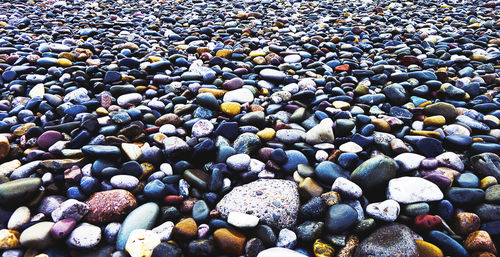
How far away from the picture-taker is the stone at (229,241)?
60.0 inches

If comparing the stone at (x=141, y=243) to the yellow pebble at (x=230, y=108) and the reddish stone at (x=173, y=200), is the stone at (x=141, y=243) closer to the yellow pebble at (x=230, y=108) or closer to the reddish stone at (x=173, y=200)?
the reddish stone at (x=173, y=200)

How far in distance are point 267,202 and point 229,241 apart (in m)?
0.33

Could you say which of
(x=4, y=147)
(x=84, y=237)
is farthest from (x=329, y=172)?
(x=4, y=147)

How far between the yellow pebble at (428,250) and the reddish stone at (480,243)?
172 mm

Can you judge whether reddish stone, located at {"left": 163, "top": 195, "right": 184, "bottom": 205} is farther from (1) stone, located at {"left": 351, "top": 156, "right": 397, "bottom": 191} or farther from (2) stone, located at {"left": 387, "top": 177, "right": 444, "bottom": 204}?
(2) stone, located at {"left": 387, "top": 177, "right": 444, "bottom": 204}

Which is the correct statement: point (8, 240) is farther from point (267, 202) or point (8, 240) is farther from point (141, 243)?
point (267, 202)

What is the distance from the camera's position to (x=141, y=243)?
1.52 metres

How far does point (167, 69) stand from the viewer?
3.28 meters

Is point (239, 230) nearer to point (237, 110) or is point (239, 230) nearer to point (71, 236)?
point (71, 236)

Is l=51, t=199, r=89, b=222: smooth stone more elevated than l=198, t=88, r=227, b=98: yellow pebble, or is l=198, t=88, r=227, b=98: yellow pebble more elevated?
l=198, t=88, r=227, b=98: yellow pebble

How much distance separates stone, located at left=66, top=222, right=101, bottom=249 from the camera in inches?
59.8

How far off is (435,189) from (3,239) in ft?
7.85

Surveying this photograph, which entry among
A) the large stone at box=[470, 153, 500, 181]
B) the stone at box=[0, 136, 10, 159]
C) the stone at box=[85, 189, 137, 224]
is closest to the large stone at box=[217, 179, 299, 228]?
the stone at box=[85, 189, 137, 224]

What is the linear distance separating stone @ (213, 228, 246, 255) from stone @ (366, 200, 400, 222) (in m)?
0.75
